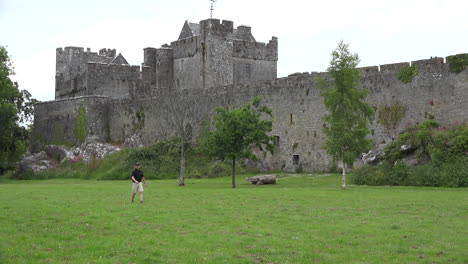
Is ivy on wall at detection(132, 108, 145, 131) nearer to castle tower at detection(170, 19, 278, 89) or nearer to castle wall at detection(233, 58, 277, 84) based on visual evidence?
castle tower at detection(170, 19, 278, 89)

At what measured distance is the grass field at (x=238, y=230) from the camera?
1256 cm

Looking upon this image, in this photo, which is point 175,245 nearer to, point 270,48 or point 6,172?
point 6,172

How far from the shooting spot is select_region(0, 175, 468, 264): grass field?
1256cm

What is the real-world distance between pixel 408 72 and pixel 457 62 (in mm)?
3010

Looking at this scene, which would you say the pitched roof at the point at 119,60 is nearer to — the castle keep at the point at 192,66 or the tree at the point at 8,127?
the castle keep at the point at 192,66

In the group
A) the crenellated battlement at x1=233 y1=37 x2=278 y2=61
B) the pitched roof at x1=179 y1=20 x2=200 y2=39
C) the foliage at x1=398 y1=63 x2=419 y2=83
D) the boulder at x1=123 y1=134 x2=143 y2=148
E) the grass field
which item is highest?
the pitched roof at x1=179 y1=20 x2=200 y2=39

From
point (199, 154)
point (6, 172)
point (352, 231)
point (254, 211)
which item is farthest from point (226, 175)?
point (352, 231)

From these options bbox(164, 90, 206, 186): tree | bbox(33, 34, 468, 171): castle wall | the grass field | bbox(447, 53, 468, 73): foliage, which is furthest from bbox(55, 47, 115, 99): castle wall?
the grass field

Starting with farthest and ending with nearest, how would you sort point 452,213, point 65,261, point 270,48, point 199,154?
point 270,48
point 199,154
point 452,213
point 65,261

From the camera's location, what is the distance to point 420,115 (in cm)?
3759

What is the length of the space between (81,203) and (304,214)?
8.03 m

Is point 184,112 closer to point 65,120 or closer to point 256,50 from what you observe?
point 65,120

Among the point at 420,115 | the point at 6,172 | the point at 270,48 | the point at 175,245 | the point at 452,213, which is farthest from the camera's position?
the point at 270,48

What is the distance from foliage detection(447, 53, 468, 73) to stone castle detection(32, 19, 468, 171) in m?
0.27
